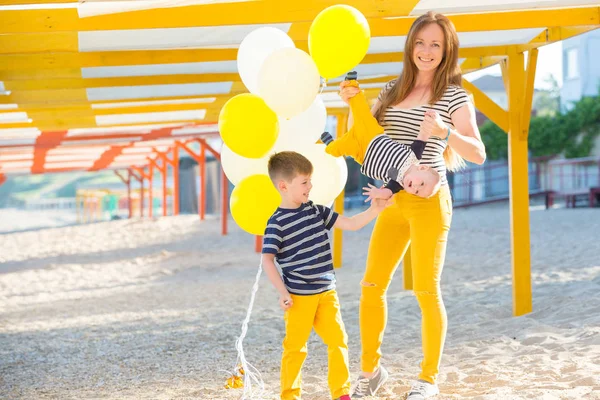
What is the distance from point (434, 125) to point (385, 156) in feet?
0.67

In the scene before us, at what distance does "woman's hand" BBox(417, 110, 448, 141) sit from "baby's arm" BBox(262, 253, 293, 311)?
2.27 ft

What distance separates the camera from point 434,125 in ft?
8.15

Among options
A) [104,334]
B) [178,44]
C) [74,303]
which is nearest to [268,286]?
[74,303]

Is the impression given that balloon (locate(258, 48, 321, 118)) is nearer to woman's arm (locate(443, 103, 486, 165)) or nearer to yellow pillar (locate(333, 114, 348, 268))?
woman's arm (locate(443, 103, 486, 165))

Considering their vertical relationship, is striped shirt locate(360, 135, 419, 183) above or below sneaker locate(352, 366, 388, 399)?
above

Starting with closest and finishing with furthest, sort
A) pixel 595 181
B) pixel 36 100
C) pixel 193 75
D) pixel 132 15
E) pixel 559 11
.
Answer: pixel 132 15 → pixel 559 11 → pixel 193 75 → pixel 36 100 → pixel 595 181

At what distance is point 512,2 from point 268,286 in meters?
4.26

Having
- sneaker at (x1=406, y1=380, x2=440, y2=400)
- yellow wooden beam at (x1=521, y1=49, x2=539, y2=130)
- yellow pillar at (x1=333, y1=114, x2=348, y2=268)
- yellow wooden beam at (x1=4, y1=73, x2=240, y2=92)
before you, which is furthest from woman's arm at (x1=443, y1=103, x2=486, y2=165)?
yellow pillar at (x1=333, y1=114, x2=348, y2=268)

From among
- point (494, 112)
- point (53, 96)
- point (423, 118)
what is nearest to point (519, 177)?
point (494, 112)

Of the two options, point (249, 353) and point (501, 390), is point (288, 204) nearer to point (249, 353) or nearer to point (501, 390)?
point (501, 390)

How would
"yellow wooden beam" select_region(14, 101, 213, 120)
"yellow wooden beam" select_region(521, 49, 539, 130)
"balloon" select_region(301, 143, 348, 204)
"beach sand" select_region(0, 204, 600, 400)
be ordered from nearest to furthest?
"balloon" select_region(301, 143, 348, 204) < "beach sand" select_region(0, 204, 600, 400) < "yellow wooden beam" select_region(521, 49, 539, 130) < "yellow wooden beam" select_region(14, 101, 213, 120)

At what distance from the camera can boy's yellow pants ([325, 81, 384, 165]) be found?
8.72 feet

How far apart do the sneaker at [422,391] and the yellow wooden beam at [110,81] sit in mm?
3517

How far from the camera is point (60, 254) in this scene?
12008mm
